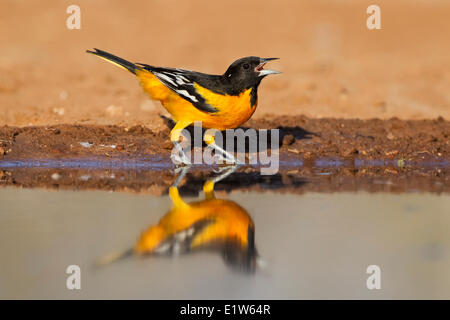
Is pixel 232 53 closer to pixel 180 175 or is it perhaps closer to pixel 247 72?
pixel 247 72

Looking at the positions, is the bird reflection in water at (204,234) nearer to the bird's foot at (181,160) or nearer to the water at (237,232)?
the water at (237,232)

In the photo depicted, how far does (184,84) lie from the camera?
321 inches

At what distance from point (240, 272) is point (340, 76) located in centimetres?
916

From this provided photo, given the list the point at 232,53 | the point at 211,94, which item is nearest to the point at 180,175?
the point at 211,94

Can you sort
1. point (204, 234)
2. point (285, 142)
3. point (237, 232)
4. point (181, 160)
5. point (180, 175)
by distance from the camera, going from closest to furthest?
point (204, 234), point (237, 232), point (180, 175), point (181, 160), point (285, 142)

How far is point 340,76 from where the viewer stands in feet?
44.0

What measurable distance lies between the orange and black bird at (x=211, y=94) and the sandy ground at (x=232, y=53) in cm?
125

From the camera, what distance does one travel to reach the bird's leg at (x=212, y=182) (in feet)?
22.1

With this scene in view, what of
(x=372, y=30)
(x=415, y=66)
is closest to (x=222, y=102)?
(x=415, y=66)

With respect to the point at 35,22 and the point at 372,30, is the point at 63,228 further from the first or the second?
the point at 372,30

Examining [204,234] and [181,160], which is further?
[181,160]

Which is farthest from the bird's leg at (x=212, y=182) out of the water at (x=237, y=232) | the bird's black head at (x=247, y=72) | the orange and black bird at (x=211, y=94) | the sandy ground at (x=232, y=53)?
the sandy ground at (x=232, y=53)

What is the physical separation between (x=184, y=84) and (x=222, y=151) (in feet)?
2.84

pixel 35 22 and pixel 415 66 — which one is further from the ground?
pixel 35 22
